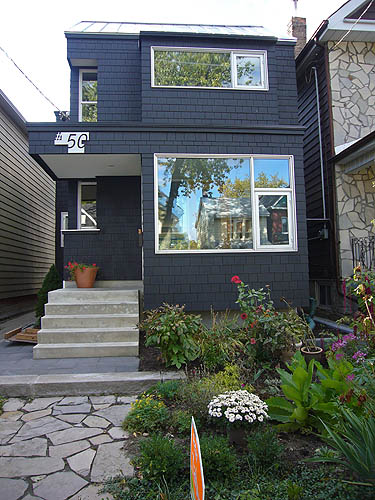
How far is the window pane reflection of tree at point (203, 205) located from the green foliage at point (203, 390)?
268 cm

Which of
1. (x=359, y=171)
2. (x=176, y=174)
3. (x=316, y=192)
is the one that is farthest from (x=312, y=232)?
(x=176, y=174)

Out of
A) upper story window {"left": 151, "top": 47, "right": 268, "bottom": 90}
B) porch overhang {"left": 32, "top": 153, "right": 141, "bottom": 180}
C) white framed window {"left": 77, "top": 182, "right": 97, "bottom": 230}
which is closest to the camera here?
porch overhang {"left": 32, "top": 153, "right": 141, "bottom": 180}

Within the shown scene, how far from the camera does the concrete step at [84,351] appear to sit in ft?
16.2

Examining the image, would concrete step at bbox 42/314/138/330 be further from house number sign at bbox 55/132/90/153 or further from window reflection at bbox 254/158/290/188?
window reflection at bbox 254/158/290/188

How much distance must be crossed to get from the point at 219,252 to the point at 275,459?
3.99m

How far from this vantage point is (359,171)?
802 cm

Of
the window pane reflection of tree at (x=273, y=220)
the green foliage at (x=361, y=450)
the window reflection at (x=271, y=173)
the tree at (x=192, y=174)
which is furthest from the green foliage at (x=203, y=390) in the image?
the window reflection at (x=271, y=173)

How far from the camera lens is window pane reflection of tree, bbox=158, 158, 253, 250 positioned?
20.2 feet

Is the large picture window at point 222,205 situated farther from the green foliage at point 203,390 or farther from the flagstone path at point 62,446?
the flagstone path at point 62,446

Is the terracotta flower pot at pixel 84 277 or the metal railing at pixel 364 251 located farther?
the metal railing at pixel 364 251

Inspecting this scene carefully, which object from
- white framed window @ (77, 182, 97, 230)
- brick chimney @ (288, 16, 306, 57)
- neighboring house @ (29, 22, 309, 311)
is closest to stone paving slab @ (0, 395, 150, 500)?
neighboring house @ (29, 22, 309, 311)

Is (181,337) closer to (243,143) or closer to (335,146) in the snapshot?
(243,143)

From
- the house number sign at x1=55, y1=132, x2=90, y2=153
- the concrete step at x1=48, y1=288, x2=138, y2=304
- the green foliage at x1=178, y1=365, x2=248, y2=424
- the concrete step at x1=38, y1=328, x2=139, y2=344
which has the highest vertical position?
the house number sign at x1=55, y1=132, x2=90, y2=153

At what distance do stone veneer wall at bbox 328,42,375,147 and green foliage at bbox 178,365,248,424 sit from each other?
6462mm
